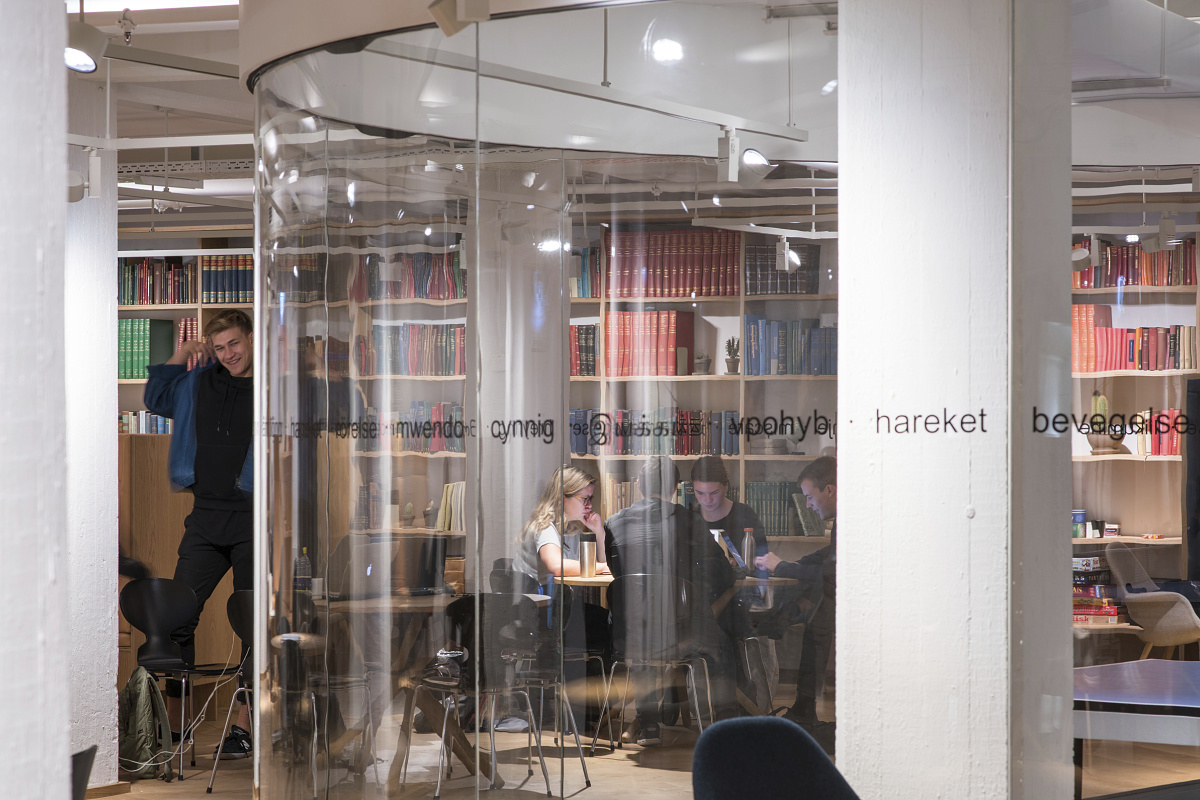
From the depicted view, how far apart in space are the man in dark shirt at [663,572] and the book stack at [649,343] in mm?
375

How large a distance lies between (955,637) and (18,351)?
8.00 ft

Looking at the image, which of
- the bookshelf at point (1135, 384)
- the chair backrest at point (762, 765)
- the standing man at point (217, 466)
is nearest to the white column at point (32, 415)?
the chair backrest at point (762, 765)

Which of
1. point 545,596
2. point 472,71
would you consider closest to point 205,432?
point 545,596

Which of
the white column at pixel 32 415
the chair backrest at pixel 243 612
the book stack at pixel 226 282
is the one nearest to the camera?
the white column at pixel 32 415

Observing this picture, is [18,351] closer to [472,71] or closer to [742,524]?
[472,71]

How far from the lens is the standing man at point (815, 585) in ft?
12.1

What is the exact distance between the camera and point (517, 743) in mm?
3812

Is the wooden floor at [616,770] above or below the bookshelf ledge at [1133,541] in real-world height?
below

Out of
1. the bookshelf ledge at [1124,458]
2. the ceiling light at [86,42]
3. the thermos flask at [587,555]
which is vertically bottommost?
the thermos flask at [587,555]

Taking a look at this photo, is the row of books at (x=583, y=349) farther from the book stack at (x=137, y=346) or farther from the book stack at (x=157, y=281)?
the book stack at (x=137, y=346)

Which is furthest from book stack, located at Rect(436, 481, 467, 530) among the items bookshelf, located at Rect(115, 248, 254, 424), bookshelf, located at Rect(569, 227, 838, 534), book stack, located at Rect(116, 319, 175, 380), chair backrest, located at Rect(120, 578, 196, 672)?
book stack, located at Rect(116, 319, 175, 380)

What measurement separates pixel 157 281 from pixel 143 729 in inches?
164

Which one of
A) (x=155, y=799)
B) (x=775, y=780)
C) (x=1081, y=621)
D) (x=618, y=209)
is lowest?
(x=155, y=799)

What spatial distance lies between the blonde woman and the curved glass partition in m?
0.01
